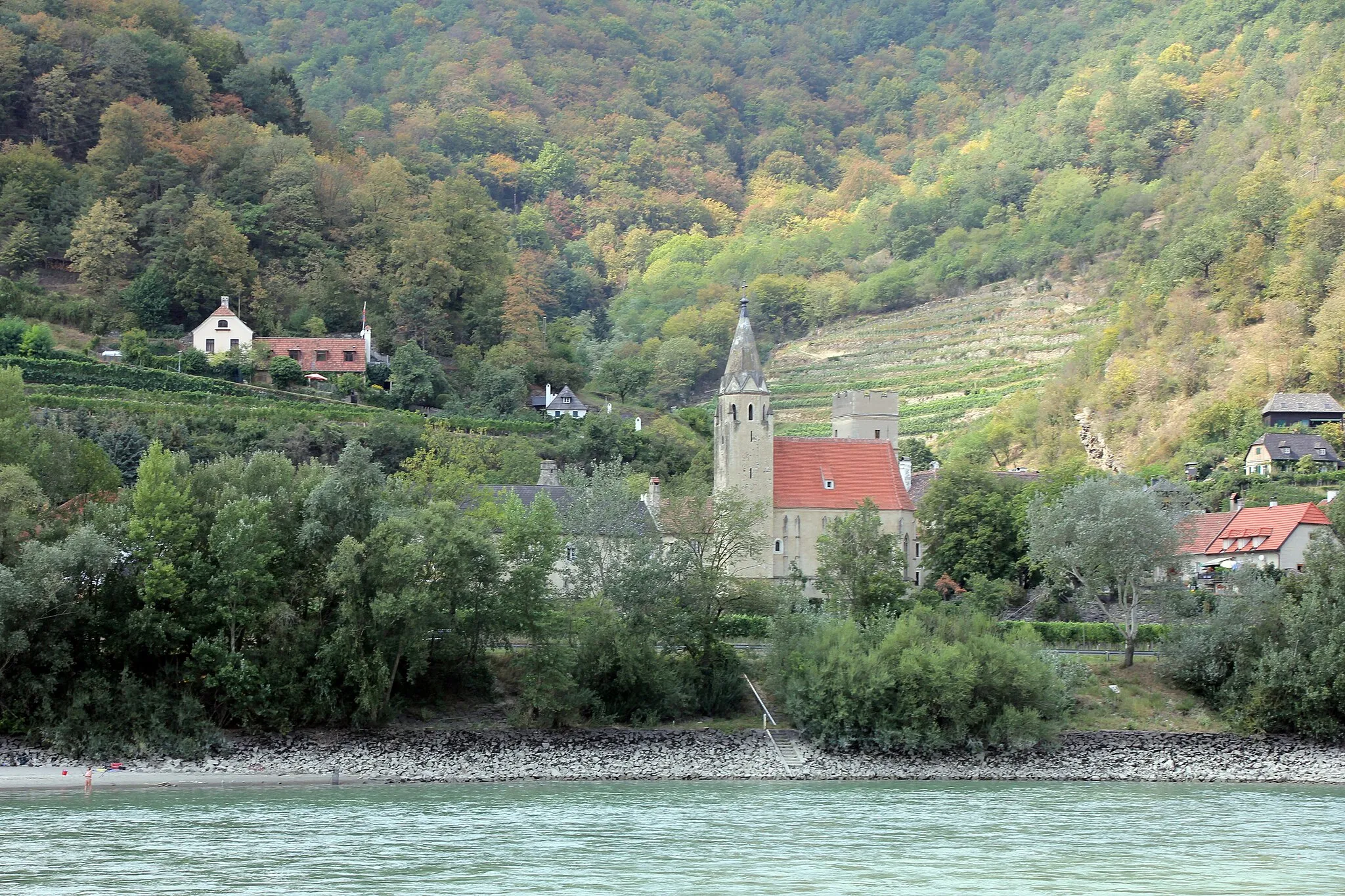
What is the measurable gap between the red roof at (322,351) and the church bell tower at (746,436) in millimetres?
27200

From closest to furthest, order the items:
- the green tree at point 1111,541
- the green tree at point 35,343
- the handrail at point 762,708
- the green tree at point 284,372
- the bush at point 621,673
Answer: the bush at point 621,673, the handrail at point 762,708, the green tree at point 1111,541, the green tree at point 35,343, the green tree at point 284,372

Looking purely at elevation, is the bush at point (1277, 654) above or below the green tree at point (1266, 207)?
below

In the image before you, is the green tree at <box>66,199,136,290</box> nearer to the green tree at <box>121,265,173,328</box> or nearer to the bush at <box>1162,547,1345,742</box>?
the green tree at <box>121,265,173,328</box>

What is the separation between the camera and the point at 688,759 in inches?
1966

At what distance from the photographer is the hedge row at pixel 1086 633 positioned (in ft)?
196

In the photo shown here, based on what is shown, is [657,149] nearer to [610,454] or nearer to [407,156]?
[407,156]

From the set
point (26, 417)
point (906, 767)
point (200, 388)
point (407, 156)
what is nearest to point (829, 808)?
point (906, 767)

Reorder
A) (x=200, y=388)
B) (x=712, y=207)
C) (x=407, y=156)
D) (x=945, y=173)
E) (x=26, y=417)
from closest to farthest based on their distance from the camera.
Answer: (x=26, y=417) → (x=200, y=388) → (x=407, y=156) → (x=945, y=173) → (x=712, y=207)

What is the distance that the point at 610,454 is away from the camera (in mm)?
81312

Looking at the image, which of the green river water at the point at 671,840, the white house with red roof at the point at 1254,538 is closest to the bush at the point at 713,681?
the green river water at the point at 671,840

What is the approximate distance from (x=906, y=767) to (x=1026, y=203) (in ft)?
363

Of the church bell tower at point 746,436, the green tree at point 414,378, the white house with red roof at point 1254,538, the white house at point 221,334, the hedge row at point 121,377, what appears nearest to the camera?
the white house with red roof at point 1254,538

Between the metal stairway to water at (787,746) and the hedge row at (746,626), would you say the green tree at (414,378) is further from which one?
the metal stairway to water at (787,746)

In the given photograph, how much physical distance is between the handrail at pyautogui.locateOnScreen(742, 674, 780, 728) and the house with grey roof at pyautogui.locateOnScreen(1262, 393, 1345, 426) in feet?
135
